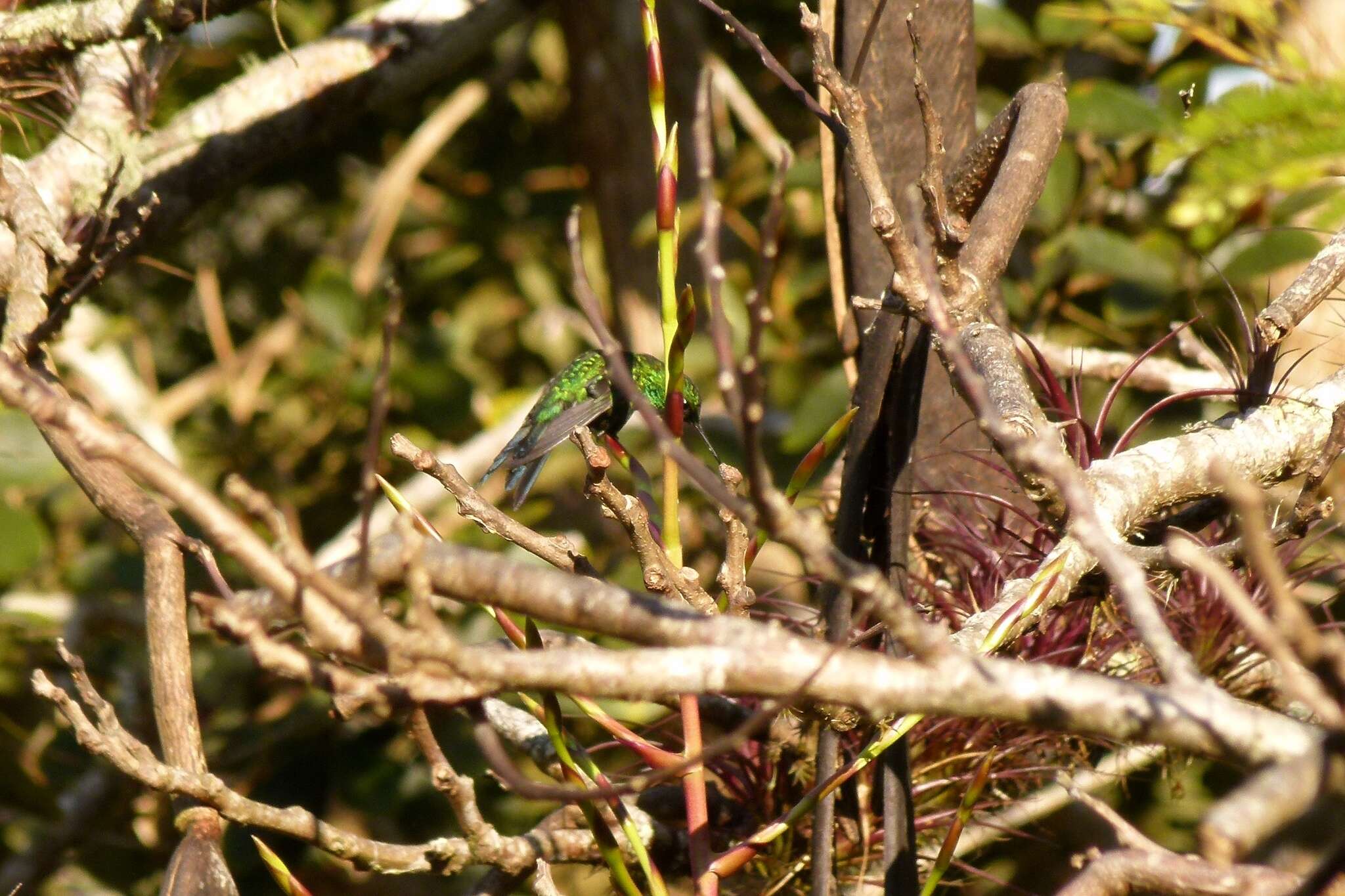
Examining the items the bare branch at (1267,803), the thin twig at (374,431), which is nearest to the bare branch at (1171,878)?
the bare branch at (1267,803)

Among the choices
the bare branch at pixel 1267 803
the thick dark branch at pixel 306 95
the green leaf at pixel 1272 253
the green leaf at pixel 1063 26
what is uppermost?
the thick dark branch at pixel 306 95

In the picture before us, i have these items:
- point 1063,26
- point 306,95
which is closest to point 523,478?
point 306,95

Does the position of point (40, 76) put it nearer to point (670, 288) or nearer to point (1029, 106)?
point (670, 288)

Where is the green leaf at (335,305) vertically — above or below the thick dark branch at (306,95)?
above

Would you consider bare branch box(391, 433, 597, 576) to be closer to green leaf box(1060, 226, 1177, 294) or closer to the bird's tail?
the bird's tail

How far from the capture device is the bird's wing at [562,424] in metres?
1.85

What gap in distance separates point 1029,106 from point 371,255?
2.47 meters

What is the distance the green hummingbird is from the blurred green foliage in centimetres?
28

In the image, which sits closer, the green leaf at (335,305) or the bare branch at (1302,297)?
the bare branch at (1302,297)

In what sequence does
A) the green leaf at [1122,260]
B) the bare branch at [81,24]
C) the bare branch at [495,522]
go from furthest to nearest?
the green leaf at [1122,260] → the bare branch at [81,24] → the bare branch at [495,522]

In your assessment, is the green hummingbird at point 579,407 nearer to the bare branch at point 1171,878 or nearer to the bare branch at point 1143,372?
the bare branch at point 1143,372

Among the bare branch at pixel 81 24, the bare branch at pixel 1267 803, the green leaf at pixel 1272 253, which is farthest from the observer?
the green leaf at pixel 1272 253

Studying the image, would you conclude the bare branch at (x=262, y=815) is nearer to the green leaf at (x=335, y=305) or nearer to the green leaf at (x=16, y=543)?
the green leaf at (x=16, y=543)

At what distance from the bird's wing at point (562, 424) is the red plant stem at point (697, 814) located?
80 cm
